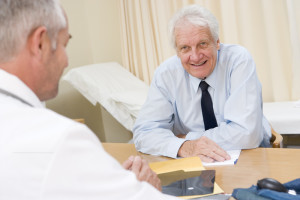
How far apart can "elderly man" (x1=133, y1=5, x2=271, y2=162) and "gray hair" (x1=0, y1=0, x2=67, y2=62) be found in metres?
1.02

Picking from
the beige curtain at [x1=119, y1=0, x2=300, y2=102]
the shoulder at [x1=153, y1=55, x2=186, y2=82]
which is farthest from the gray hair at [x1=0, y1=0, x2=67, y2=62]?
the beige curtain at [x1=119, y1=0, x2=300, y2=102]

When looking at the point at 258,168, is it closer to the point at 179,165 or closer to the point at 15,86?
the point at 179,165

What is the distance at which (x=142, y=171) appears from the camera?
1.13 metres

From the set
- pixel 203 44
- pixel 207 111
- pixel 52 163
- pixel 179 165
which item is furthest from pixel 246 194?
pixel 203 44

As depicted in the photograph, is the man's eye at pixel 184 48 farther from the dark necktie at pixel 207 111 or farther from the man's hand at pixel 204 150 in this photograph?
the man's hand at pixel 204 150

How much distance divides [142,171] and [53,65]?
486 millimetres

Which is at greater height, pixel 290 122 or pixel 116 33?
pixel 116 33

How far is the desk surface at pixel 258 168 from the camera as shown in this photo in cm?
121

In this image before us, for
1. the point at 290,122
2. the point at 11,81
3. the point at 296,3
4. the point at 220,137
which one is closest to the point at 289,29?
the point at 296,3

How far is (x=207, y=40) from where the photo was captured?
188 centimetres

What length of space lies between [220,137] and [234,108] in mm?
176

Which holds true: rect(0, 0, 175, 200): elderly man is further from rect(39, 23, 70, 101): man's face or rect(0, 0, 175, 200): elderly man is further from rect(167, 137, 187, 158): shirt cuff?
rect(167, 137, 187, 158): shirt cuff

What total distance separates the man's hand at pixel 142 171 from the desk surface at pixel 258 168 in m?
0.22

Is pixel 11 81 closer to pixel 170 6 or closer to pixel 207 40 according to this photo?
pixel 207 40
